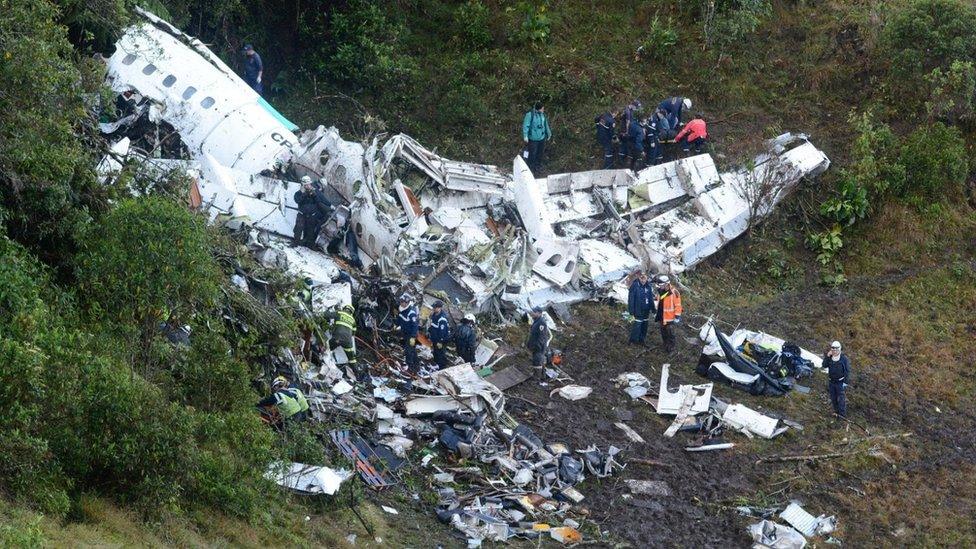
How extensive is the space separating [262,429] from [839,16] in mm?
19009

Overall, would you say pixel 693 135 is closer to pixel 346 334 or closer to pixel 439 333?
pixel 439 333

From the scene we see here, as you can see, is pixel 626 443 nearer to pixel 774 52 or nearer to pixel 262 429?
pixel 262 429

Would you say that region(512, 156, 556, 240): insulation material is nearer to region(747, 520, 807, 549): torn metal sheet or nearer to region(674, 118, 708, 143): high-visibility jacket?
region(674, 118, 708, 143): high-visibility jacket

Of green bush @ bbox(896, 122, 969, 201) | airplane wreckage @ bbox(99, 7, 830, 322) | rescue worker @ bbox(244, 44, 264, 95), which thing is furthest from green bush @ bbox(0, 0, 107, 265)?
green bush @ bbox(896, 122, 969, 201)

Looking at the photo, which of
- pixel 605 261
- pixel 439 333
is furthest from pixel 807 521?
pixel 605 261

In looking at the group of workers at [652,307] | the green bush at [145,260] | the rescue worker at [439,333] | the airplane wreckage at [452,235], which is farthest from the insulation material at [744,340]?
the green bush at [145,260]

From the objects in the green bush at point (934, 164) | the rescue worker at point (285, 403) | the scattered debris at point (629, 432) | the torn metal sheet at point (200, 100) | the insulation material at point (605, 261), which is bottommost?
the scattered debris at point (629, 432)

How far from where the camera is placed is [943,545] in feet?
46.2

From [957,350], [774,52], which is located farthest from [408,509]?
[774,52]

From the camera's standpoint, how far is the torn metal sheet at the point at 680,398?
1633 centimetres

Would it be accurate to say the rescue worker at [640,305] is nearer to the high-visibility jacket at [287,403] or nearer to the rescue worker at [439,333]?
the rescue worker at [439,333]

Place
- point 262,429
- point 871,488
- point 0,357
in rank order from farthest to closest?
point 871,488 < point 262,429 < point 0,357

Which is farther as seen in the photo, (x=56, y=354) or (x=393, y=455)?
(x=393, y=455)

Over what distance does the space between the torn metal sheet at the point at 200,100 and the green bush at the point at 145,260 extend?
822 centimetres
